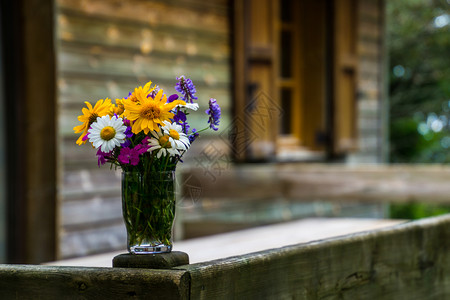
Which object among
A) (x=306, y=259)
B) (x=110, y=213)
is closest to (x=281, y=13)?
(x=110, y=213)

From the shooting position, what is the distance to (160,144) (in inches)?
60.1

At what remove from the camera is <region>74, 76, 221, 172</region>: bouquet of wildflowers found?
1.51 m

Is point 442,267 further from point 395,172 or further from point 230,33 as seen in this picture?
point 230,33

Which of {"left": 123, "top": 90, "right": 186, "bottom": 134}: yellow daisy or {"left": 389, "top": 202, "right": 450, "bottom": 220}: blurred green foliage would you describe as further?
{"left": 389, "top": 202, "right": 450, "bottom": 220}: blurred green foliage

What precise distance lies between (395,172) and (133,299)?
366 cm

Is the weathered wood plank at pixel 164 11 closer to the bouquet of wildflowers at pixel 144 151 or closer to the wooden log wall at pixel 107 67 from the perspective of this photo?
the wooden log wall at pixel 107 67

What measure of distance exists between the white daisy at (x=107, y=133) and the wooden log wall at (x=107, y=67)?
8.42 ft

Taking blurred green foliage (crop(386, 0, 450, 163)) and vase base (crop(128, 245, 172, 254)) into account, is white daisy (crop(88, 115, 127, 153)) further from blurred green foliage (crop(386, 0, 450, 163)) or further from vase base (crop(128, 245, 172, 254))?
blurred green foliage (crop(386, 0, 450, 163))

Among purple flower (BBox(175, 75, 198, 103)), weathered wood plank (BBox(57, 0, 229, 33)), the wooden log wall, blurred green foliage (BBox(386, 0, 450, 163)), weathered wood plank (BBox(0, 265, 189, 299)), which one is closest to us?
weathered wood plank (BBox(0, 265, 189, 299))

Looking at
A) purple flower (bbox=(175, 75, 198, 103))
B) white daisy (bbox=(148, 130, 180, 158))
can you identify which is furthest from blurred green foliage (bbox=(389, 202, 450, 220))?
white daisy (bbox=(148, 130, 180, 158))

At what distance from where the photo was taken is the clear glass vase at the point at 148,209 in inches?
60.5

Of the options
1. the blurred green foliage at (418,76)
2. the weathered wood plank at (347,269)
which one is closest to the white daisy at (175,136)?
the weathered wood plank at (347,269)

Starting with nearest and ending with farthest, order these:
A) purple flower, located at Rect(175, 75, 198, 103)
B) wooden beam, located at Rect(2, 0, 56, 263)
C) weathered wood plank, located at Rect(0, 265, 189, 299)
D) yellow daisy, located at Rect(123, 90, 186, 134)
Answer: weathered wood plank, located at Rect(0, 265, 189, 299)
yellow daisy, located at Rect(123, 90, 186, 134)
purple flower, located at Rect(175, 75, 198, 103)
wooden beam, located at Rect(2, 0, 56, 263)

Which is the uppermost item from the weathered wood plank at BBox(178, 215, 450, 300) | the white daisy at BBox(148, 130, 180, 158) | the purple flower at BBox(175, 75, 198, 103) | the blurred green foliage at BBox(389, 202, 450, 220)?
the purple flower at BBox(175, 75, 198, 103)
